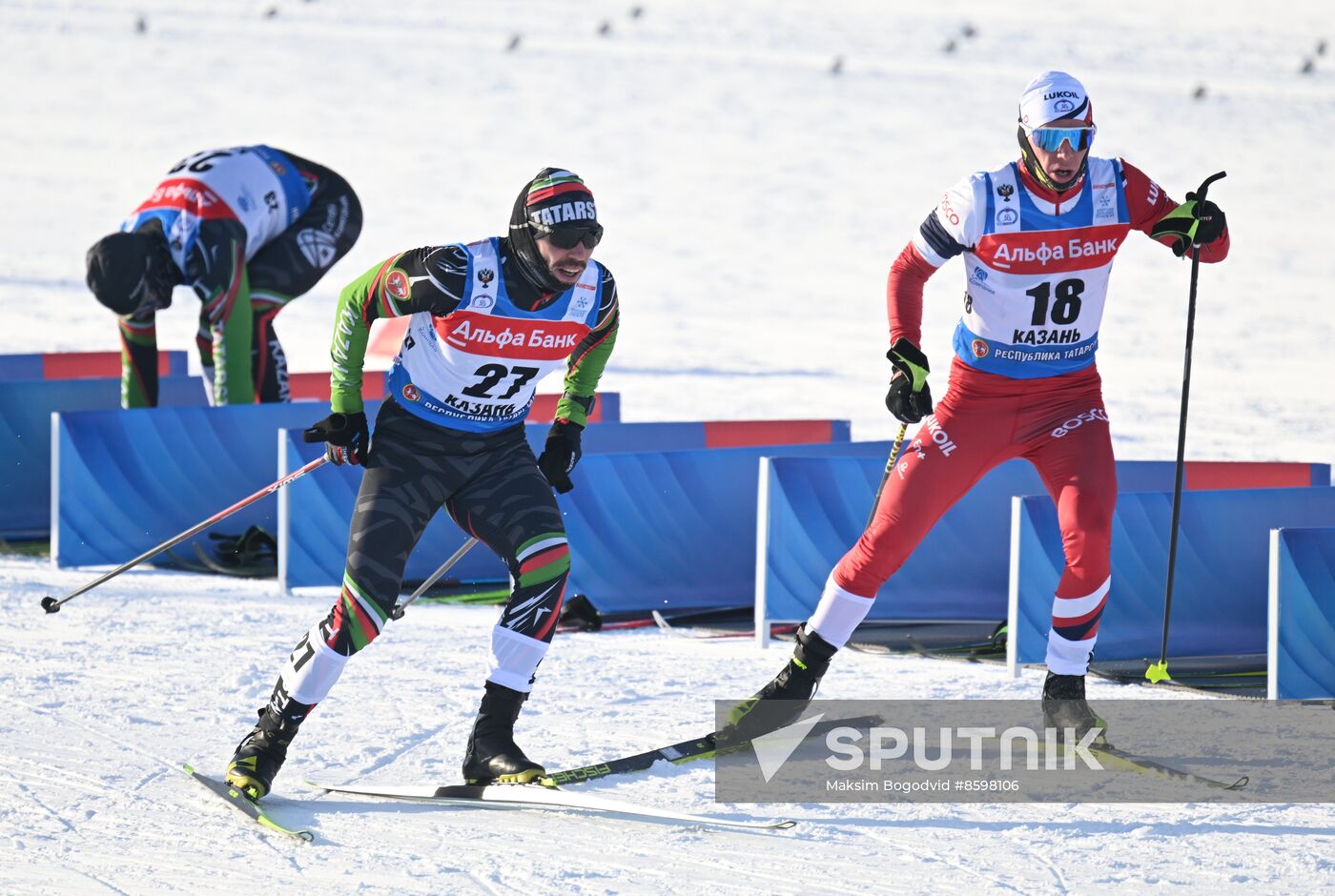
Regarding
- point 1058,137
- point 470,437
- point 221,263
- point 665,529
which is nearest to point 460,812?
point 470,437

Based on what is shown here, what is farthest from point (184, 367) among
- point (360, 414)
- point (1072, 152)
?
point (1072, 152)

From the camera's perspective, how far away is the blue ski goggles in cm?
595

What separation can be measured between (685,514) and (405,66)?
944 inches

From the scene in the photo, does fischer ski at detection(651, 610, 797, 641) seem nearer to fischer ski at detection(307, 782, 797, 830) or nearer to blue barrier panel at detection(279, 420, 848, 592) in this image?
blue barrier panel at detection(279, 420, 848, 592)

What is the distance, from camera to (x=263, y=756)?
545 cm

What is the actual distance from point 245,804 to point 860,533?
348 centimetres

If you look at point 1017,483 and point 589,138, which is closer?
point 1017,483

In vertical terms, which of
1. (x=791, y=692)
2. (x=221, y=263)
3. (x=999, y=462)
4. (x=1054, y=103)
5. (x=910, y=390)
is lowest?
(x=791, y=692)

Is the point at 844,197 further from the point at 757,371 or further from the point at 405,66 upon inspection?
the point at 405,66

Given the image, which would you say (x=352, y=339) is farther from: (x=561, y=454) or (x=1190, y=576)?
(x=1190, y=576)

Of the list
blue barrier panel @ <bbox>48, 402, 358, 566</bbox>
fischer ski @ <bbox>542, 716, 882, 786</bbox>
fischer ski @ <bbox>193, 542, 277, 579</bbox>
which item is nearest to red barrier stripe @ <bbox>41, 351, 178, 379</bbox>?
blue barrier panel @ <bbox>48, 402, 358, 566</bbox>

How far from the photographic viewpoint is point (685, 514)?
333 inches

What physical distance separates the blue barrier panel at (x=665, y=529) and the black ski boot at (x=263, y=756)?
2921 mm

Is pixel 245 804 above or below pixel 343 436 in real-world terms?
below
